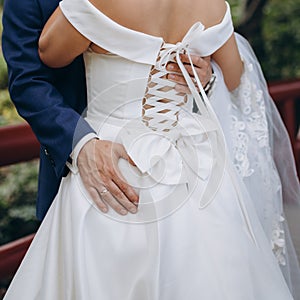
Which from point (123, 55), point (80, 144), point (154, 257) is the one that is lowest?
point (154, 257)

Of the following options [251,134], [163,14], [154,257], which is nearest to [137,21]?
[163,14]

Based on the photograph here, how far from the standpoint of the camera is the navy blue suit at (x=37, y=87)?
1769 millimetres

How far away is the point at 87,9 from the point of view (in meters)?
1.64

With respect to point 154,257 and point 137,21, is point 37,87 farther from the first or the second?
point 154,257

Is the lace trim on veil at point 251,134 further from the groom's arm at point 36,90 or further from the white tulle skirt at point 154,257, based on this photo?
the groom's arm at point 36,90

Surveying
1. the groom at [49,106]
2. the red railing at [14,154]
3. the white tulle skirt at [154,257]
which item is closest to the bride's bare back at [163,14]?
the groom at [49,106]

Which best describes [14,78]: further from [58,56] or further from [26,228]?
[26,228]

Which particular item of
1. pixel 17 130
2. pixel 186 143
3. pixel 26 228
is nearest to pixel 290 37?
pixel 26 228

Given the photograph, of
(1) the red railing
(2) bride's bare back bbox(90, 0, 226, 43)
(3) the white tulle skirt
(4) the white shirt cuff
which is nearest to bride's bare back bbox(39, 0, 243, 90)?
(2) bride's bare back bbox(90, 0, 226, 43)

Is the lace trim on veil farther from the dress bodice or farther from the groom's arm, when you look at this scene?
the groom's arm

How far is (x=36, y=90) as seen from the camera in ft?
5.86

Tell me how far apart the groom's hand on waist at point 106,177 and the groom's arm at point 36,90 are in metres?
0.05

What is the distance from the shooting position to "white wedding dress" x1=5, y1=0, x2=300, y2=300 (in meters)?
1.66

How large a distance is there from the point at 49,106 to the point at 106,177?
0.24m
